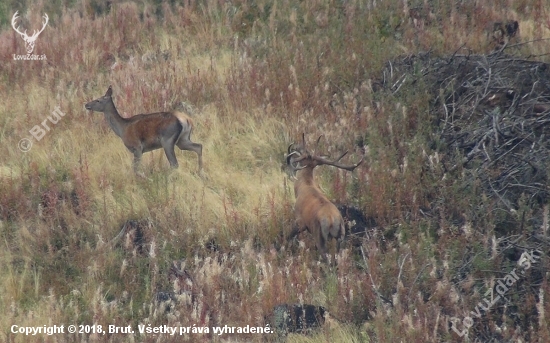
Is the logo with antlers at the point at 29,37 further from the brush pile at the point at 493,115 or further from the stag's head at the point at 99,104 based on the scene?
the brush pile at the point at 493,115

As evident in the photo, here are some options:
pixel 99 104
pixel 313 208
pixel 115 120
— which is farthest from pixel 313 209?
pixel 99 104

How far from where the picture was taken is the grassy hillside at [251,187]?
657 centimetres

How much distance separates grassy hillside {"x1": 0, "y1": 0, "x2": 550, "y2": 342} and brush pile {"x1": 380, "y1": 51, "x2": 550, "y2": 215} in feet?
0.59

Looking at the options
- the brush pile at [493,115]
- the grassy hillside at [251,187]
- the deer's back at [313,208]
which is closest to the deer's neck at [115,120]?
the grassy hillside at [251,187]

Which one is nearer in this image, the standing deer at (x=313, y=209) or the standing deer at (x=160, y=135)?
the standing deer at (x=313, y=209)

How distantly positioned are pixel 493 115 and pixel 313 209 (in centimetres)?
229

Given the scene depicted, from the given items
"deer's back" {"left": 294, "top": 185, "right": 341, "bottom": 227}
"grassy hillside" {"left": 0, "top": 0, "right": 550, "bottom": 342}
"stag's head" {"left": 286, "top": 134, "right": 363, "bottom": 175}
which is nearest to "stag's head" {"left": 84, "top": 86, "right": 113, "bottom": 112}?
"grassy hillside" {"left": 0, "top": 0, "right": 550, "bottom": 342}

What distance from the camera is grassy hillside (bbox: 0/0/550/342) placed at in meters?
6.57

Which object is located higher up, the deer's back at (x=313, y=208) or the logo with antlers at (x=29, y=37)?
the logo with antlers at (x=29, y=37)

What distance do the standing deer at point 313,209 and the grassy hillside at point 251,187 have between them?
0.64 feet

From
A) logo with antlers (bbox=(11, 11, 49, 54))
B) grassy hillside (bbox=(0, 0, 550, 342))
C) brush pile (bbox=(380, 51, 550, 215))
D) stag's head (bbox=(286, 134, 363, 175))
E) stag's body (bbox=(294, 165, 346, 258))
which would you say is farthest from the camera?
logo with antlers (bbox=(11, 11, 49, 54))

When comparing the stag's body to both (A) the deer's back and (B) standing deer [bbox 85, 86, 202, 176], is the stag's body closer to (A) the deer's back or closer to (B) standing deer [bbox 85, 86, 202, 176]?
(A) the deer's back

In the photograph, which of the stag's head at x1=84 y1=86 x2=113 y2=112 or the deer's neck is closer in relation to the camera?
the deer's neck

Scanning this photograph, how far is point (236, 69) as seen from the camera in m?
11.1
